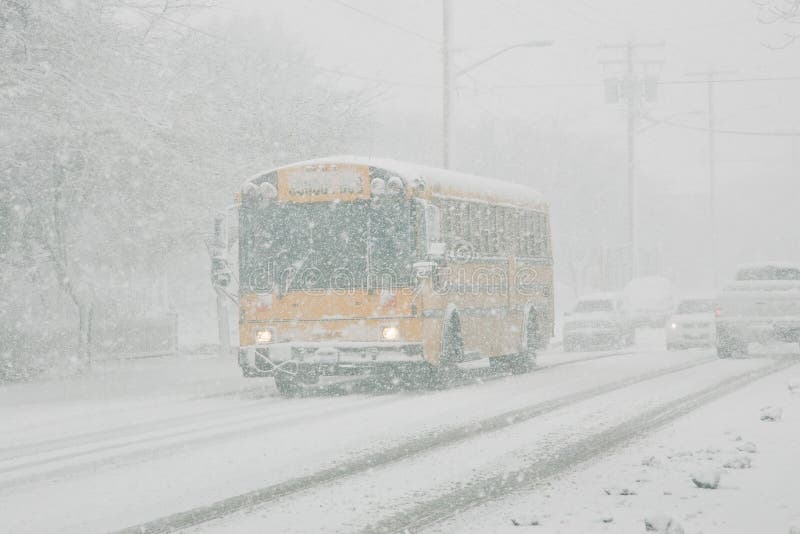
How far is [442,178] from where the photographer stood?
65.3ft

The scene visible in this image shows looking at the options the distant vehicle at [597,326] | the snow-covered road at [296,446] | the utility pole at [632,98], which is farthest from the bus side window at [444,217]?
the utility pole at [632,98]

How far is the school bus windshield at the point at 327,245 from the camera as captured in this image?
18656 millimetres

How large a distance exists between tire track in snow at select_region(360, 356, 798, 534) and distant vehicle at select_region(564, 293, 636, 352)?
1795 cm

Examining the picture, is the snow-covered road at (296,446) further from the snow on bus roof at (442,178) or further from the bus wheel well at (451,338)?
the snow on bus roof at (442,178)

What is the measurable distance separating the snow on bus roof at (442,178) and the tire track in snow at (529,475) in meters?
4.81

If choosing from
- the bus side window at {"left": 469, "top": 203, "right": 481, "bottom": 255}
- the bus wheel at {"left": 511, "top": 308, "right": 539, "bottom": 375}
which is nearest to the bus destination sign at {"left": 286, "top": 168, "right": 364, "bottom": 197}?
the bus side window at {"left": 469, "top": 203, "right": 481, "bottom": 255}

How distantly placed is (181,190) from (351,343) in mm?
9329

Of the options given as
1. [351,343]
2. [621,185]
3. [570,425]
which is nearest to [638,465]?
[570,425]

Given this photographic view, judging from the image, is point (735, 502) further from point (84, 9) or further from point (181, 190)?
point (181, 190)

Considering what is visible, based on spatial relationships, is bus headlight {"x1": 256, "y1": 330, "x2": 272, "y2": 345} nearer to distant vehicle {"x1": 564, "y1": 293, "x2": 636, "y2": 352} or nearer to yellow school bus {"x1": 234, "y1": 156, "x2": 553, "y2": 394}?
yellow school bus {"x1": 234, "y1": 156, "x2": 553, "y2": 394}

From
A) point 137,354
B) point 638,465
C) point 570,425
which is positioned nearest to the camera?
point 638,465

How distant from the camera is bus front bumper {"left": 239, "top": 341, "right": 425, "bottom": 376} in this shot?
18438 mm

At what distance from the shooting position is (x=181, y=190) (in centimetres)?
2666

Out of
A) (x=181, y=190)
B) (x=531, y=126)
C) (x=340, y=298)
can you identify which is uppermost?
(x=531, y=126)
